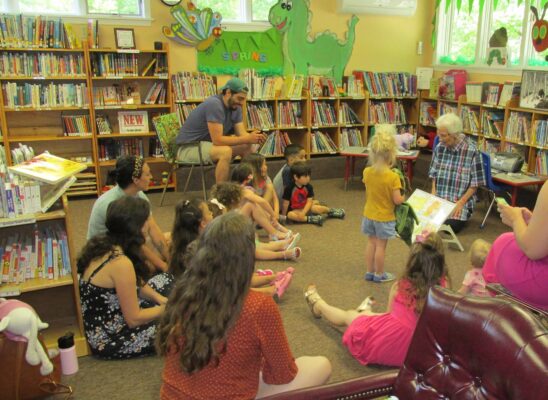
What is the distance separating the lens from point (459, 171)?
4.66 metres

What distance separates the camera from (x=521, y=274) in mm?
2205

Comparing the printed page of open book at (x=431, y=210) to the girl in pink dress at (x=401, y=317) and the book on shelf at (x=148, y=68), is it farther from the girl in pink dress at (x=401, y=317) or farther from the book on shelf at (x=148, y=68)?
the book on shelf at (x=148, y=68)

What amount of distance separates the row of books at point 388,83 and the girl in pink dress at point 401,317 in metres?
4.73

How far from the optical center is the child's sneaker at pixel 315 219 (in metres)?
5.01

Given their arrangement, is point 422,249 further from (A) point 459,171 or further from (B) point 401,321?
(A) point 459,171

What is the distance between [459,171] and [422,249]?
7.69ft

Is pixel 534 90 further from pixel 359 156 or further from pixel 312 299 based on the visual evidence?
pixel 312 299

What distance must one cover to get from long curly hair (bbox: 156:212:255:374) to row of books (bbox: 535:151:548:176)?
465 cm

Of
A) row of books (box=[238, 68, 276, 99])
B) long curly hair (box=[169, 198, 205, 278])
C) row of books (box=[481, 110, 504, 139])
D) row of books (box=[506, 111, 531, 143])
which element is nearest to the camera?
long curly hair (box=[169, 198, 205, 278])

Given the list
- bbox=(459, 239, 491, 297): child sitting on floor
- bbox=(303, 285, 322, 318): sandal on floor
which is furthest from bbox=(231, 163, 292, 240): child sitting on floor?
bbox=(459, 239, 491, 297): child sitting on floor

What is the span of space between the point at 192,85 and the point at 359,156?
218 centimetres

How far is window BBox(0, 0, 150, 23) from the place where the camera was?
560 cm

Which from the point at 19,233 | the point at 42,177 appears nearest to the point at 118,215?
the point at 42,177

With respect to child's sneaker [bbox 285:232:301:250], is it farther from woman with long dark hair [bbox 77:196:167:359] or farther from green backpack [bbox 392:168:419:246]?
woman with long dark hair [bbox 77:196:167:359]
